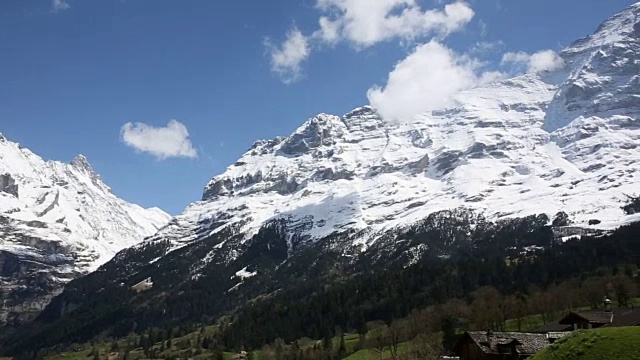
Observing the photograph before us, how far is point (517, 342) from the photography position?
73.2 meters

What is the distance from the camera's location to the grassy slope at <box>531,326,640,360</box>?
35.5 m

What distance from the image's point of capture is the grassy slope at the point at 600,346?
116 ft

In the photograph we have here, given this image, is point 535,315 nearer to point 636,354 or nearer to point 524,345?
point 524,345

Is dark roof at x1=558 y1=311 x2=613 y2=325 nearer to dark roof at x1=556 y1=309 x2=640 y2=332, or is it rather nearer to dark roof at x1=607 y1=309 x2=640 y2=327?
dark roof at x1=556 y1=309 x2=640 y2=332

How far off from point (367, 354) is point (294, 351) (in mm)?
35546

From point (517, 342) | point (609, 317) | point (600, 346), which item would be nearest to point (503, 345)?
point (517, 342)

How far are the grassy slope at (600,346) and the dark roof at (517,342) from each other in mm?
36469

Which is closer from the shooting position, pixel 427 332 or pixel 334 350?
pixel 427 332

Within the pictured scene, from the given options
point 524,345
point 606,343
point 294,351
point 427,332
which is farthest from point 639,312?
point 294,351

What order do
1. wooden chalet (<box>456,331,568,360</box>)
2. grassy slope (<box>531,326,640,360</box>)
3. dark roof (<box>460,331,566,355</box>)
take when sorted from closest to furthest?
grassy slope (<box>531,326,640,360</box>)
wooden chalet (<box>456,331,568,360</box>)
dark roof (<box>460,331,566,355</box>)

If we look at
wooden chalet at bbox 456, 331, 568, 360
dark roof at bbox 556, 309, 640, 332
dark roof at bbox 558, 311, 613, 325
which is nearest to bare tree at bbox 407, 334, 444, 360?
dark roof at bbox 556, 309, 640, 332

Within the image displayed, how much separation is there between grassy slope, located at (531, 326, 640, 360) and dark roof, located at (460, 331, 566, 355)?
36469 millimetres

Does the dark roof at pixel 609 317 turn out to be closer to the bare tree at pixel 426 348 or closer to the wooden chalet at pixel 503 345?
the wooden chalet at pixel 503 345

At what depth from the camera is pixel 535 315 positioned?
162m
